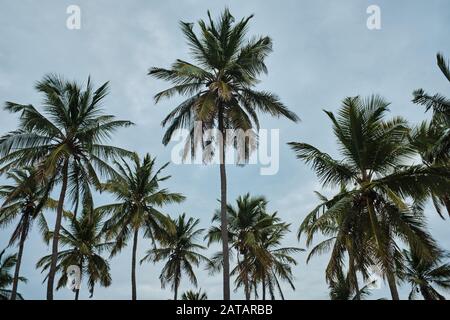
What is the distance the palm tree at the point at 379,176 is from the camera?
14.1m

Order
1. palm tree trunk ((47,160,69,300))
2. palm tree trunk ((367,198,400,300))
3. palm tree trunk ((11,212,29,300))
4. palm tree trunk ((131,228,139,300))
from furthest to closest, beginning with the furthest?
palm tree trunk ((11,212,29,300)), palm tree trunk ((131,228,139,300)), palm tree trunk ((47,160,69,300)), palm tree trunk ((367,198,400,300))

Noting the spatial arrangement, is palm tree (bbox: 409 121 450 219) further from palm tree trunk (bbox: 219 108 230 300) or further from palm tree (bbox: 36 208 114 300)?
palm tree (bbox: 36 208 114 300)

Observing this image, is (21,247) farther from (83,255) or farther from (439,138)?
(439,138)

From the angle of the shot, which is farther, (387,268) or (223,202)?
(223,202)

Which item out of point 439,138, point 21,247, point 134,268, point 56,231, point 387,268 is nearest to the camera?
point 387,268

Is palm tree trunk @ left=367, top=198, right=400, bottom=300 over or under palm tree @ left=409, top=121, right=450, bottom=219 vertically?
under

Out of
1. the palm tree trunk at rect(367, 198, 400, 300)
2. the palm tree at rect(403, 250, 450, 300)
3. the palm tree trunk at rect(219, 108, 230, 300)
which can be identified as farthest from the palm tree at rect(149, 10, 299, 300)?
the palm tree at rect(403, 250, 450, 300)

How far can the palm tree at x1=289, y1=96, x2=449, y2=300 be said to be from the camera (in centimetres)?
1412

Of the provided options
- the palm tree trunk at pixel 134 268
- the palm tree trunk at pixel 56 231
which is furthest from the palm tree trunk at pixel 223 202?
the palm tree trunk at pixel 134 268

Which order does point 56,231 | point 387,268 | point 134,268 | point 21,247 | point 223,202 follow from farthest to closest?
point 21,247 < point 134,268 < point 223,202 < point 56,231 < point 387,268

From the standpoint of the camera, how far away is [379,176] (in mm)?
16109

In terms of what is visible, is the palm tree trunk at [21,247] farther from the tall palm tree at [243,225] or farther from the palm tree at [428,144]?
the palm tree at [428,144]

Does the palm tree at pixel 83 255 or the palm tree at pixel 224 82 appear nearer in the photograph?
the palm tree at pixel 224 82

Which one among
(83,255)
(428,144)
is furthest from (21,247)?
(428,144)
